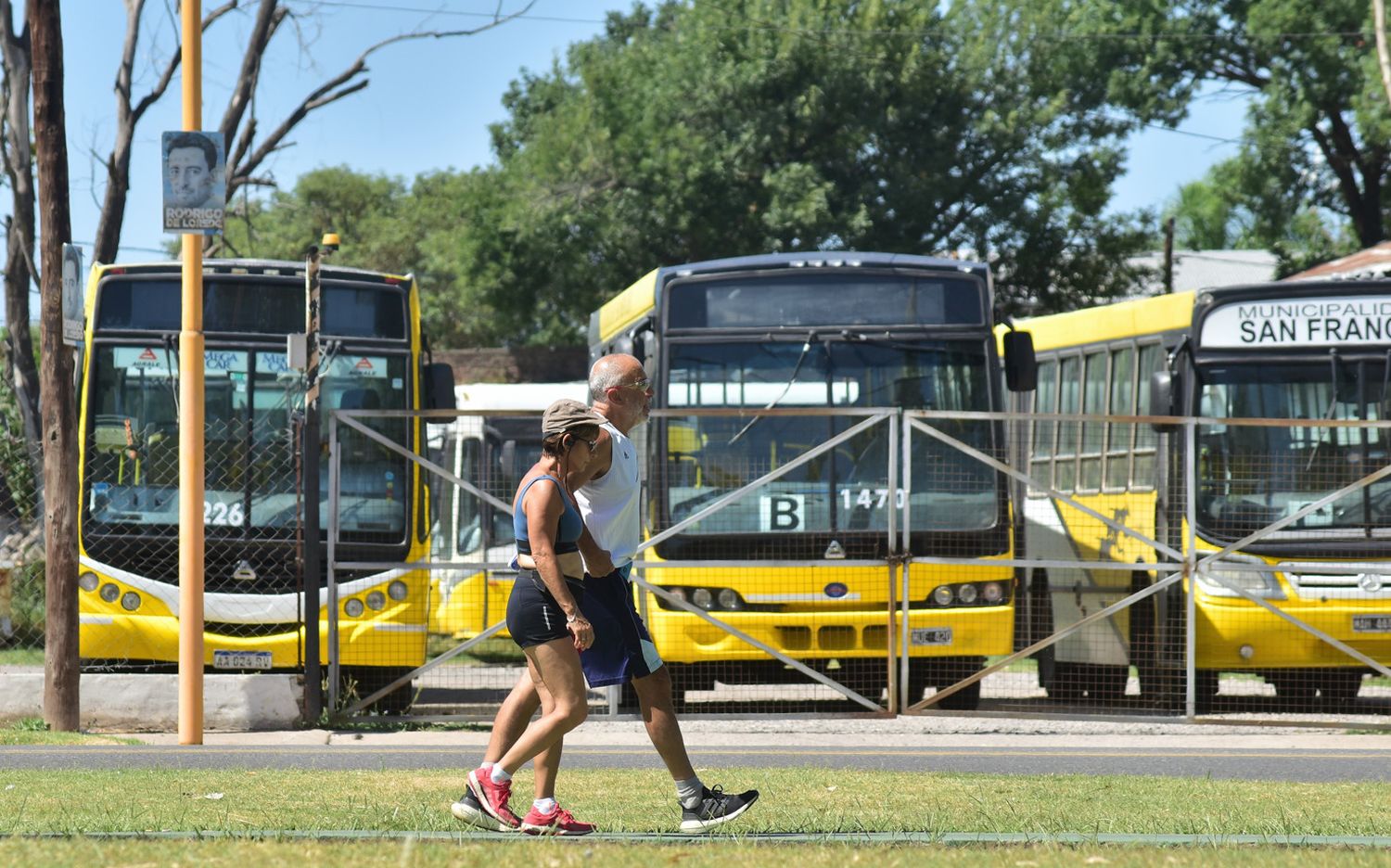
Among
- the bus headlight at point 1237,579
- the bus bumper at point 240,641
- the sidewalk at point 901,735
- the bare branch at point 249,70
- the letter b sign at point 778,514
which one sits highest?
the bare branch at point 249,70

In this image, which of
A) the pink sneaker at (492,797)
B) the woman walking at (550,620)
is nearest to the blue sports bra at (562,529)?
the woman walking at (550,620)

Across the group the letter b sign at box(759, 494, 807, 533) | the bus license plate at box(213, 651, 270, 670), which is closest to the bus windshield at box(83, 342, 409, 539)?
the bus license plate at box(213, 651, 270, 670)

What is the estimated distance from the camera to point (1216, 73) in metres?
36.4

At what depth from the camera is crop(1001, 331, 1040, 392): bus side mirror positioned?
12555 millimetres

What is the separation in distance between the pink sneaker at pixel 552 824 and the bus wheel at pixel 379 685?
621 cm

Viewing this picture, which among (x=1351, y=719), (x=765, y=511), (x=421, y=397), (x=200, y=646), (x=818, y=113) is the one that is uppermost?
(x=818, y=113)

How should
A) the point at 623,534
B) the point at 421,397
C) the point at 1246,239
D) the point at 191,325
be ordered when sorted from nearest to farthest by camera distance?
the point at 623,534 → the point at 191,325 → the point at 421,397 → the point at 1246,239

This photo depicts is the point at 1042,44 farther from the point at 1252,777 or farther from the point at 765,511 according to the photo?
the point at 1252,777

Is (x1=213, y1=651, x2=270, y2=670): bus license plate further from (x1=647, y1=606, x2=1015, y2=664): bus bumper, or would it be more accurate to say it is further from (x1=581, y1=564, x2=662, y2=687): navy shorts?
(x1=581, y1=564, x2=662, y2=687): navy shorts

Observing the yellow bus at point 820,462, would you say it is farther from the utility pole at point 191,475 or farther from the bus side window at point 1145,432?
the utility pole at point 191,475

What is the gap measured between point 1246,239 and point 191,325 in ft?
216

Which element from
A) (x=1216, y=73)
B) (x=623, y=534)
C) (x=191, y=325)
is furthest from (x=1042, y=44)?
(x=623, y=534)

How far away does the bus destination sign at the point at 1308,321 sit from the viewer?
41.7 feet

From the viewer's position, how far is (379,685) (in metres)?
13.1
